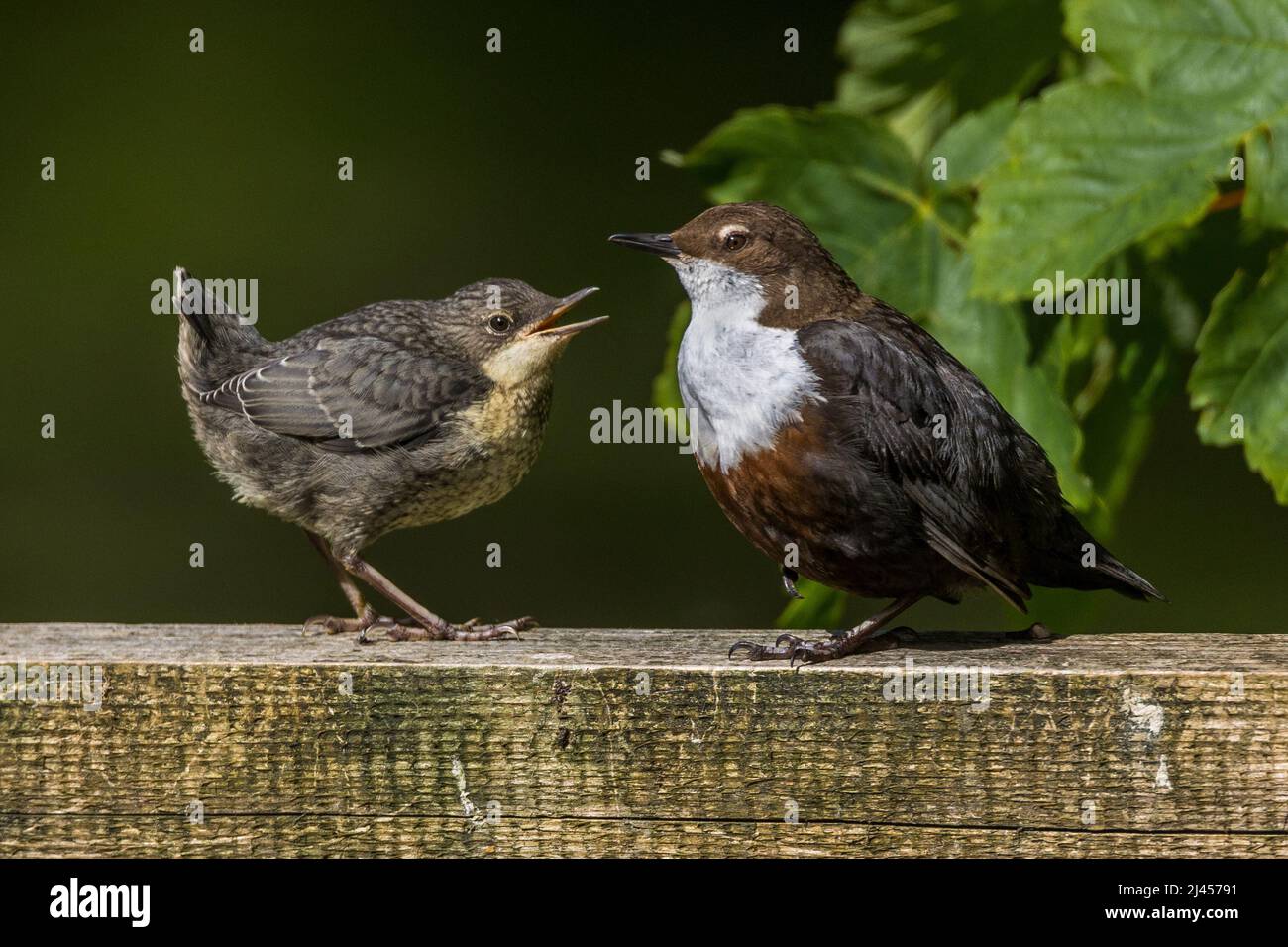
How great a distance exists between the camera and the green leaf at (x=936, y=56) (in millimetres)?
3125

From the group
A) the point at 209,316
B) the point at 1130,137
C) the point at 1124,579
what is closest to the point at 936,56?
the point at 1130,137

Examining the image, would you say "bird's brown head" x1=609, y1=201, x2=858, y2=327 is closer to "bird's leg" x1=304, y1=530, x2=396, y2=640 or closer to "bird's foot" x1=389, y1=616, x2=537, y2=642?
"bird's foot" x1=389, y1=616, x2=537, y2=642

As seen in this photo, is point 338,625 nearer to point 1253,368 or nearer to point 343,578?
point 343,578

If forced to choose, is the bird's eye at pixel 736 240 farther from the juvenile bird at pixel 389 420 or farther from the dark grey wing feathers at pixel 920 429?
the juvenile bird at pixel 389 420

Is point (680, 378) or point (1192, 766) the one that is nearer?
point (1192, 766)

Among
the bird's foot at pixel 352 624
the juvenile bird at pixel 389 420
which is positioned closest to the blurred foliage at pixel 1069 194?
the juvenile bird at pixel 389 420

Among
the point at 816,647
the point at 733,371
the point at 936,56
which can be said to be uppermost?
the point at 936,56

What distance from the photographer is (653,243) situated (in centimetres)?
287

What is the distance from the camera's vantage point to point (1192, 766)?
238cm

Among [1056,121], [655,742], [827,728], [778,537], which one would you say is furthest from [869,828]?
[1056,121]

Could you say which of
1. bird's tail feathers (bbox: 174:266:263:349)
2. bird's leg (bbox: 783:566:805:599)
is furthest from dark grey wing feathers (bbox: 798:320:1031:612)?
bird's tail feathers (bbox: 174:266:263:349)

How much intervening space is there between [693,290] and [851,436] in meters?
0.40

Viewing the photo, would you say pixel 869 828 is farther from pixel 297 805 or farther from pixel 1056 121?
pixel 1056 121

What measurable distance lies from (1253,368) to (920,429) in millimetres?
547
